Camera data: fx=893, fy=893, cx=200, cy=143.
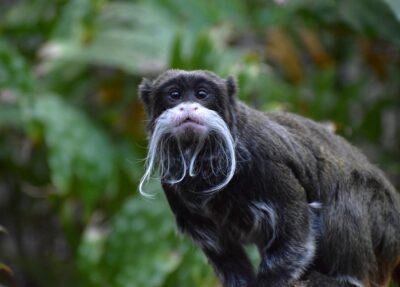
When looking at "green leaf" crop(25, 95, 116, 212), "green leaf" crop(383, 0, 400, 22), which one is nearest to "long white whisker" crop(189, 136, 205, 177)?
"green leaf" crop(383, 0, 400, 22)

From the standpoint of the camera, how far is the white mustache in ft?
12.3

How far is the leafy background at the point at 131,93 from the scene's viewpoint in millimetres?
6457

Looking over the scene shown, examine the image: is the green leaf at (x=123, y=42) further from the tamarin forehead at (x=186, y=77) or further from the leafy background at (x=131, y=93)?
the tamarin forehead at (x=186, y=77)

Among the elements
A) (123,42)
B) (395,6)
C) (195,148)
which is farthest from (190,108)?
(123,42)

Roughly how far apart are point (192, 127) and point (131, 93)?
3.94m

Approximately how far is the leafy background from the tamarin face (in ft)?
6.87

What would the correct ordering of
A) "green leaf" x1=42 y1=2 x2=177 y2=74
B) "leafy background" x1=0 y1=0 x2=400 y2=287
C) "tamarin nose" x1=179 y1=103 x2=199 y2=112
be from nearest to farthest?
"tamarin nose" x1=179 y1=103 x2=199 y2=112 < "leafy background" x1=0 y1=0 x2=400 y2=287 < "green leaf" x1=42 y1=2 x2=177 y2=74

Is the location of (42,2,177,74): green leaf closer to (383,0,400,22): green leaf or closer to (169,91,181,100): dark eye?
(383,0,400,22): green leaf

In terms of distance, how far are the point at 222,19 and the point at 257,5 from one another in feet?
2.59

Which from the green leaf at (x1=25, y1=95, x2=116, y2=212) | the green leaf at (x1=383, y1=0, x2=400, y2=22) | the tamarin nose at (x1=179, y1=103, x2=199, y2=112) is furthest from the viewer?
the green leaf at (x1=25, y1=95, x2=116, y2=212)

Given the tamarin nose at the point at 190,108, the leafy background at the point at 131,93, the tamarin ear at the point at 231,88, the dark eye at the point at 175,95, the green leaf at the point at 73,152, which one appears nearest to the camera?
the tamarin nose at the point at 190,108

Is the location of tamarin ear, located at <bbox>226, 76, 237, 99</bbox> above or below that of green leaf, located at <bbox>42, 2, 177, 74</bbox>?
above

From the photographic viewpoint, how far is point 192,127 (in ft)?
12.3

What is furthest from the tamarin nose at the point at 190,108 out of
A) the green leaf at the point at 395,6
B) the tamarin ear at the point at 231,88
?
the green leaf at the point at 395,6
